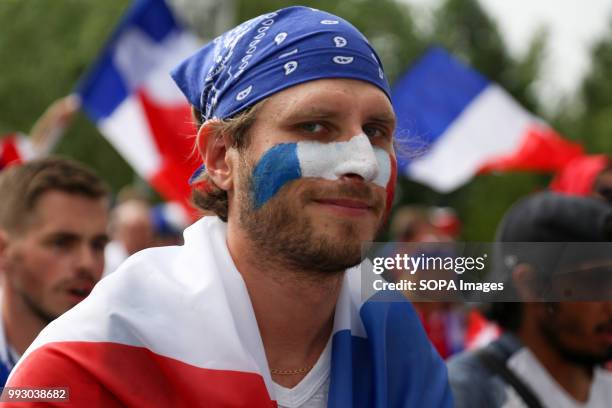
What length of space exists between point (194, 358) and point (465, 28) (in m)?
60.2

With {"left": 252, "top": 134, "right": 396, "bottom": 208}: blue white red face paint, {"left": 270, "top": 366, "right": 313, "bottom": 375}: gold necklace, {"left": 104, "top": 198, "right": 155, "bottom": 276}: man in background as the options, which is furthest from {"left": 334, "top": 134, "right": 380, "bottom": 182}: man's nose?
{"left": 104, "top": 198, "right": 155, "bottom": 276}: man in background

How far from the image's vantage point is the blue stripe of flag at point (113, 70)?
7266 mm

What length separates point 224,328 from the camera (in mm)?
2219

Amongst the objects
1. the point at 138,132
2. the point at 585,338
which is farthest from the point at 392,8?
the point at 585,338

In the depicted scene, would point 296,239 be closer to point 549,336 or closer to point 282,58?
point 282,58

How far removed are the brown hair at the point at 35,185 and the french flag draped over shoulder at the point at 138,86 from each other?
129 inches

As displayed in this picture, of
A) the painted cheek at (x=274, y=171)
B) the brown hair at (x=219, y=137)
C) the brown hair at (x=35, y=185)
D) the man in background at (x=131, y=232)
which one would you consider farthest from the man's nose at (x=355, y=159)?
the man in background at (x=131, y=232)

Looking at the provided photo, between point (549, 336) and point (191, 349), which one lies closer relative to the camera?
point (191, 349)

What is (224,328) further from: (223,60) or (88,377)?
(223,60)

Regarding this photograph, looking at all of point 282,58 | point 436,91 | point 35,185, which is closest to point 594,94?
point 436,91

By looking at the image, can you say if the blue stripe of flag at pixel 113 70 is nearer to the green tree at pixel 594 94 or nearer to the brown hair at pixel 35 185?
the brown hair at pixel 35 185

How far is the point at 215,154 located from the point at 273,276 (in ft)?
1.35

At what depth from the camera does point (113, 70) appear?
288 inches

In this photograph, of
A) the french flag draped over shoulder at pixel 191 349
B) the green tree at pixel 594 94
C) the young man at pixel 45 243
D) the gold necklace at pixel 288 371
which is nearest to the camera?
the french flag draped over shoulder at pixel 191 349
